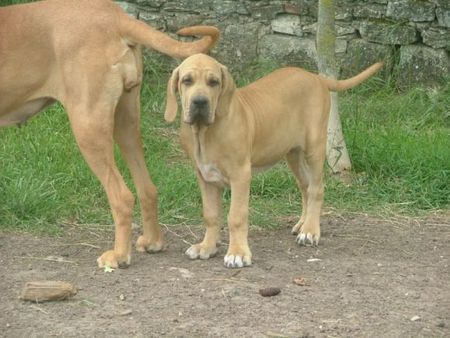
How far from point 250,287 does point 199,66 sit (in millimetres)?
1258

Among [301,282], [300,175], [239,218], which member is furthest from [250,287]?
[300,175]

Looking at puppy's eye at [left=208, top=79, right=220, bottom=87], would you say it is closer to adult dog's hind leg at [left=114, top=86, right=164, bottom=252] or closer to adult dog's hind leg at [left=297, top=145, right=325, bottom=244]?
adult dog's hind leg at [left=114, top=86, right=164, bottom=252]

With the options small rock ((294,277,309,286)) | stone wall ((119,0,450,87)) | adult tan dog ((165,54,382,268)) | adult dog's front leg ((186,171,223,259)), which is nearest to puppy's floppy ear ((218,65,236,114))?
adult tan dog ((165,54,382,268))

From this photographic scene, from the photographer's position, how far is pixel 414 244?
22.6 feet

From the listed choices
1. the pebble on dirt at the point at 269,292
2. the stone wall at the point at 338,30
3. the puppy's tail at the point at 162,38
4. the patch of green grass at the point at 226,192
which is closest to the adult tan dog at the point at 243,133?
the puppy's tail at the point at 162,38

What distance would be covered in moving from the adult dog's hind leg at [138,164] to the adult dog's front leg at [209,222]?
264mm

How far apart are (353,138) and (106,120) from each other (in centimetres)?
279

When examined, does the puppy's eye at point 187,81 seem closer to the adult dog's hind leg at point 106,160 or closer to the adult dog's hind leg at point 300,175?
the adult dog's hind leg at point 106,160

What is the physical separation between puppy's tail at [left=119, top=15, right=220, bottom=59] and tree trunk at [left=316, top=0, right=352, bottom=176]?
77.0 inches

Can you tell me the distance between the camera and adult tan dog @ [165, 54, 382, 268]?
6.14m

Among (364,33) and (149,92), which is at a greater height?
(364,33)

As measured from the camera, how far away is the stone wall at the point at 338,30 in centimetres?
979

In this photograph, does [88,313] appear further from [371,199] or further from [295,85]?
[371,199]

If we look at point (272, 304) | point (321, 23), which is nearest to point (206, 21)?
point (321, 23)
